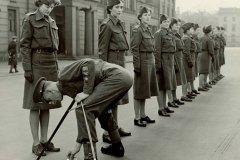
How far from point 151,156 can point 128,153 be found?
1.14 feet

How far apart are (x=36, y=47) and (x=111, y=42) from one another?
4.38 ft

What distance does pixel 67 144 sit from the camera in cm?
631

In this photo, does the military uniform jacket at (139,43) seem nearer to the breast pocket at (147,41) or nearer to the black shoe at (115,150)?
the breast pocket at (147,41)

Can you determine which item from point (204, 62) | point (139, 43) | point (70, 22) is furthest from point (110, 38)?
point (70, 22)

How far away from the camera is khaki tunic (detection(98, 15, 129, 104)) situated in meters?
6.60

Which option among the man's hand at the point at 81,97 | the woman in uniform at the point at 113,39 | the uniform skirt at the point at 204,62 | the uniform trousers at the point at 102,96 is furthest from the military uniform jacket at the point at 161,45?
the uniform skirt at the point at 204,62

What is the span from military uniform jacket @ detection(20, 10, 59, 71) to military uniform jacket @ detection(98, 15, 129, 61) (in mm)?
998

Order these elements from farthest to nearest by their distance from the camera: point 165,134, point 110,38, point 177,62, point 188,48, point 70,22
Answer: point 70,22 → point 188,48 → point 177,62 → point 165,134 → point 110,38

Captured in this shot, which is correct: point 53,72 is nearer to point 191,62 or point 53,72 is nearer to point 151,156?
point 151,156

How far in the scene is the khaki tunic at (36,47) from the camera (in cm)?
579

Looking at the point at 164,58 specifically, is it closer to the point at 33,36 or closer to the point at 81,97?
the point at 33,36

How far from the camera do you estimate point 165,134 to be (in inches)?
277

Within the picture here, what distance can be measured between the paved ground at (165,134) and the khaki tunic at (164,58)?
2.41 ft

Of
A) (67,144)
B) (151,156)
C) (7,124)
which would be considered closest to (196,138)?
(151,156)
